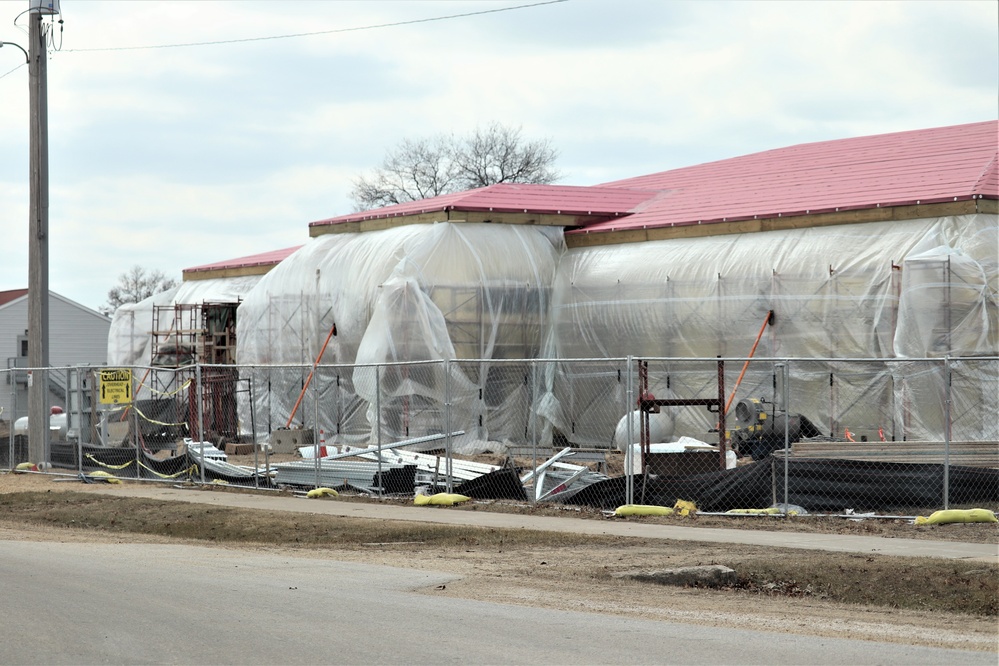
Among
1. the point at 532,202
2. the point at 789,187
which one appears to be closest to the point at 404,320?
the point at 532,202

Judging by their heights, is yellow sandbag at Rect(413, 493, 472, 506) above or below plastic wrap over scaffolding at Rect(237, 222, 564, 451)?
below

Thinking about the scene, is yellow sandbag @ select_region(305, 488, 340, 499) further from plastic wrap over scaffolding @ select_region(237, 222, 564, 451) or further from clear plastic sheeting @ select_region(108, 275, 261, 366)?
clear plastic sheeting @ select_region(108, 275, 261, 366)

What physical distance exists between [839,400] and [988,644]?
18753 mm

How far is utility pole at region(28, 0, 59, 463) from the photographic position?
81.5ft

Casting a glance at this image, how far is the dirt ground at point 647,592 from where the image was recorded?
A: 352 inches

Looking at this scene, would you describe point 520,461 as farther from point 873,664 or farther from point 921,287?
point 873,664

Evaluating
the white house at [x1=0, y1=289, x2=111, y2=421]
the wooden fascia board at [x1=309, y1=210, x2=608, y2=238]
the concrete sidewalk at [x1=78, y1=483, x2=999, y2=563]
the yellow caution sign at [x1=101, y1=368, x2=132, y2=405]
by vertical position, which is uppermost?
the wooden fascia board at [x1=309, y1=210, x2=608, y2=238]

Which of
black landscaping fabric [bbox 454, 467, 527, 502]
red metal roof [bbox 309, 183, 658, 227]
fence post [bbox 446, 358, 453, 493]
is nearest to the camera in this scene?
fence post [bbox 446, 358, 453, 493]

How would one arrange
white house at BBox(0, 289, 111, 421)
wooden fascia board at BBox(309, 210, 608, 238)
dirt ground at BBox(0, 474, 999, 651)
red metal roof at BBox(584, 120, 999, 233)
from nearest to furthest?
dirt ground at BBox(0, 474, 999, 651) → red metal roof at BBox(584, 120, 999, 233) → wooden fascia board at BBox(309, 210, 608, 238) → white house at BBox(0, 289, 111, 421)

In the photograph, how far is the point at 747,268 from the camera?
2867 cm

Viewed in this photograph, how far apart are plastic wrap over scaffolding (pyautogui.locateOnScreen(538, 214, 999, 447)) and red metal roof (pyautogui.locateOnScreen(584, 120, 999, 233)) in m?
0.71

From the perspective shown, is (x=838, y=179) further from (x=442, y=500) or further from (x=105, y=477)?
(x=105, y=477)

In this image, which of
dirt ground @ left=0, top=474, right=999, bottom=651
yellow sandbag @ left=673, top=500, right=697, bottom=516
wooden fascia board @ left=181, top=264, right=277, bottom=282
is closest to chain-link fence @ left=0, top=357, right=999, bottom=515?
yellow sandbag @ left=673, top=500, right=697, bottom=516

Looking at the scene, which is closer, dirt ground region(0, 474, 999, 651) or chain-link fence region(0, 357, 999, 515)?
dirt ground region(0, 474, 999, 651)
